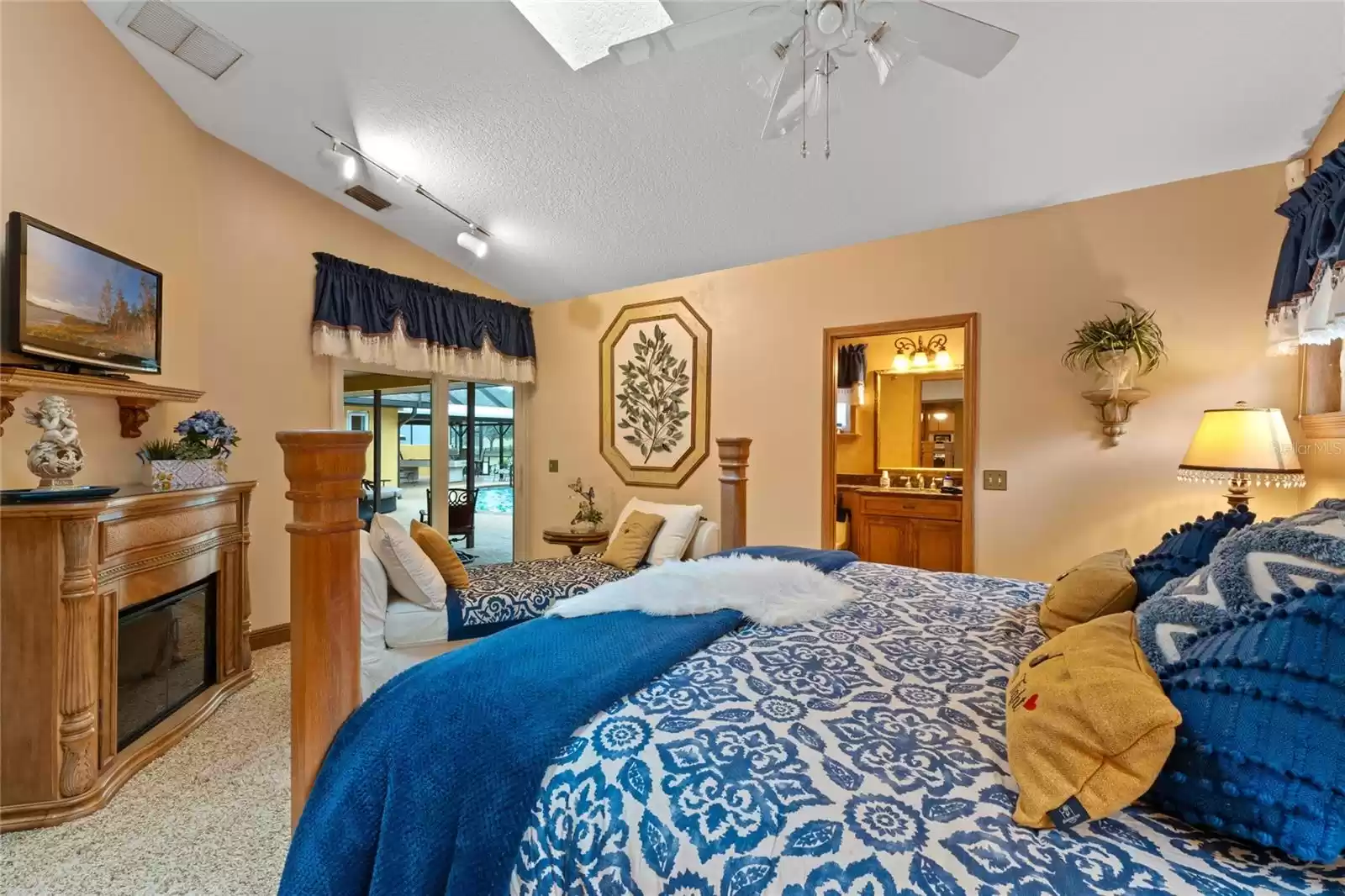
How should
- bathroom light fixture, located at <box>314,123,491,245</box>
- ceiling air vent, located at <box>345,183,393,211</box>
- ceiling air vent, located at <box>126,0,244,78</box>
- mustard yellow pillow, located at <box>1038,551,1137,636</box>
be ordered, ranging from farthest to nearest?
1. ceiling air vent, located at <box>345,183,393,211</box>
2. bathroom light fixture, located at <box>314,123,491,245</box>
3. ceiling air vent, located at <box>126,0,244,78</box>
4. mustard yellow pillow, located at <box>1038,551,1137,636</box>

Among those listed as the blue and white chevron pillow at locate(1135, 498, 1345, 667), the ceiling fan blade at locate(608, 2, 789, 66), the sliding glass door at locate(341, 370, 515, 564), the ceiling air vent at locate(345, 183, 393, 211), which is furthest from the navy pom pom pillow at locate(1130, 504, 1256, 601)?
the ceiling air vent at locate(345, 183, 393, 211)

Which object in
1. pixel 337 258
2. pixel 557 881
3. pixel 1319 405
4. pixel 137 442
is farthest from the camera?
pixel 337 258

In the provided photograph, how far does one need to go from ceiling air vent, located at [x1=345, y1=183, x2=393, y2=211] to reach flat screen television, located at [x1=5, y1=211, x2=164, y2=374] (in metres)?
1.19

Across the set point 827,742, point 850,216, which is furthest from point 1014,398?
point 827,742

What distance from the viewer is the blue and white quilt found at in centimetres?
273

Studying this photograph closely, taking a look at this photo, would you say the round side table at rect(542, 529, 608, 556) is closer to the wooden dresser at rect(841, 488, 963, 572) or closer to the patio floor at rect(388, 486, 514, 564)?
the patio floor at rect(388, 486, 514, 564)

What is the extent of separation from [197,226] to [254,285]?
1.24ft

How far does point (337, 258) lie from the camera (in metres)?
3.64

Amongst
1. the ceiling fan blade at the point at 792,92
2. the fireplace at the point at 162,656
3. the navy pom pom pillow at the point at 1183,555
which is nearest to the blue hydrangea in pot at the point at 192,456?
the fireplace at the point at 162,656

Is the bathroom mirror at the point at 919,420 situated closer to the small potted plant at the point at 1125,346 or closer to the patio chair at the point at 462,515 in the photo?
the small potted plant at the point at 1125,346

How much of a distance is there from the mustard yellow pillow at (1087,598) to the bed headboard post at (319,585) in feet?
5.54

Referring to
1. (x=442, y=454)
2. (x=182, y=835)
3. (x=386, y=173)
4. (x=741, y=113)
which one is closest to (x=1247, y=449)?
(x=741, y=113)

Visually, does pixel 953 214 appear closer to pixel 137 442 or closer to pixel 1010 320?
pixel 1010 320

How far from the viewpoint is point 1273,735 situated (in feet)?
2.36
